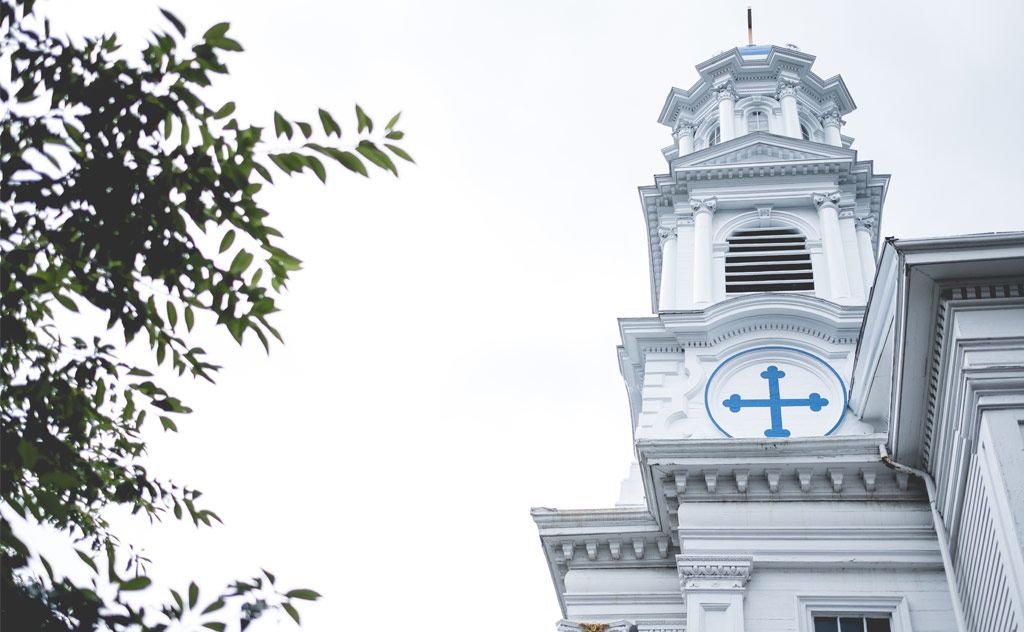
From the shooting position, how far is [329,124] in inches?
211

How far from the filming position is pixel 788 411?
57.9 ft

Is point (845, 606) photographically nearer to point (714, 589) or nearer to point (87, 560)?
point (714, 589)

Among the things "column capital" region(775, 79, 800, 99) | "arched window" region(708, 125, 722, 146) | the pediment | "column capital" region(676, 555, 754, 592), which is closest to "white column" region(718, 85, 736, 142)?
"arched window" region(708, 125, 722, 146)

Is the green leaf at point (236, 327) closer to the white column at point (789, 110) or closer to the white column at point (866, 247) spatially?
the white column at point (866, 247)

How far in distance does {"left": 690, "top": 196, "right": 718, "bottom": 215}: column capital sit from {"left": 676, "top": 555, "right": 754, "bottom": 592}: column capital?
10206mm

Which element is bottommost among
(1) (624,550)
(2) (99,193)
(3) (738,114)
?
(2) (99,193)

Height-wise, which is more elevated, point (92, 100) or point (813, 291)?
point (813, 291)

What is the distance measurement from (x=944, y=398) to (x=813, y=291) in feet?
28.9

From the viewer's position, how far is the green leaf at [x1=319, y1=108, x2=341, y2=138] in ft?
17.4

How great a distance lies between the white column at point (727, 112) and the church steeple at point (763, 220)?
1.01 ft

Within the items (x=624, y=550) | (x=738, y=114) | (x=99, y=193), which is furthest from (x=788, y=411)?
(x=99, y=193)

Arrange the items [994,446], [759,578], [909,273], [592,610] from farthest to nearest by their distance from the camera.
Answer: [592,610]
[759,578]
[909,273]
[994,446]

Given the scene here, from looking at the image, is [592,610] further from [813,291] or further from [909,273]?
[813,291]

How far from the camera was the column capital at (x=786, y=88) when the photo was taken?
2812 cm
